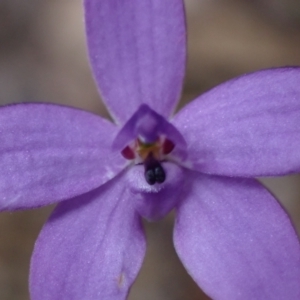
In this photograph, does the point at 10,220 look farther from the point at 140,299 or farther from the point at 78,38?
the point at 78,38

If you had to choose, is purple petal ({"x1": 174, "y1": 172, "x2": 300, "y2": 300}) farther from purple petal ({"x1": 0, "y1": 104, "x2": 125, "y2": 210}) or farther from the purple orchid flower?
purple petal ({"x1": 0, "y1": 104, "x2": 125, "y2": 210})

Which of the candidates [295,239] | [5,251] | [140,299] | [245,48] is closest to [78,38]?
[245,48]

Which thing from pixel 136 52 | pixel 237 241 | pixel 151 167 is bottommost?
pixel 237 241

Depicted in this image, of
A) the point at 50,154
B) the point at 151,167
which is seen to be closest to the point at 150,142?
the point at 151,167

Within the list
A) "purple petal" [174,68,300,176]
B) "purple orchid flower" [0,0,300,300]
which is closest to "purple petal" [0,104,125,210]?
"purple orchid flower" [0,0,300,300]

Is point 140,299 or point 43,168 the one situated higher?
point 43,168

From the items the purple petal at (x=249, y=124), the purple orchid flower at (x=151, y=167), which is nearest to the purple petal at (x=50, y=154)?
the purple orchid flower at (x=151, y=167)

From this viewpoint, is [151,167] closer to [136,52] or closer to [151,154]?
[151,154]
